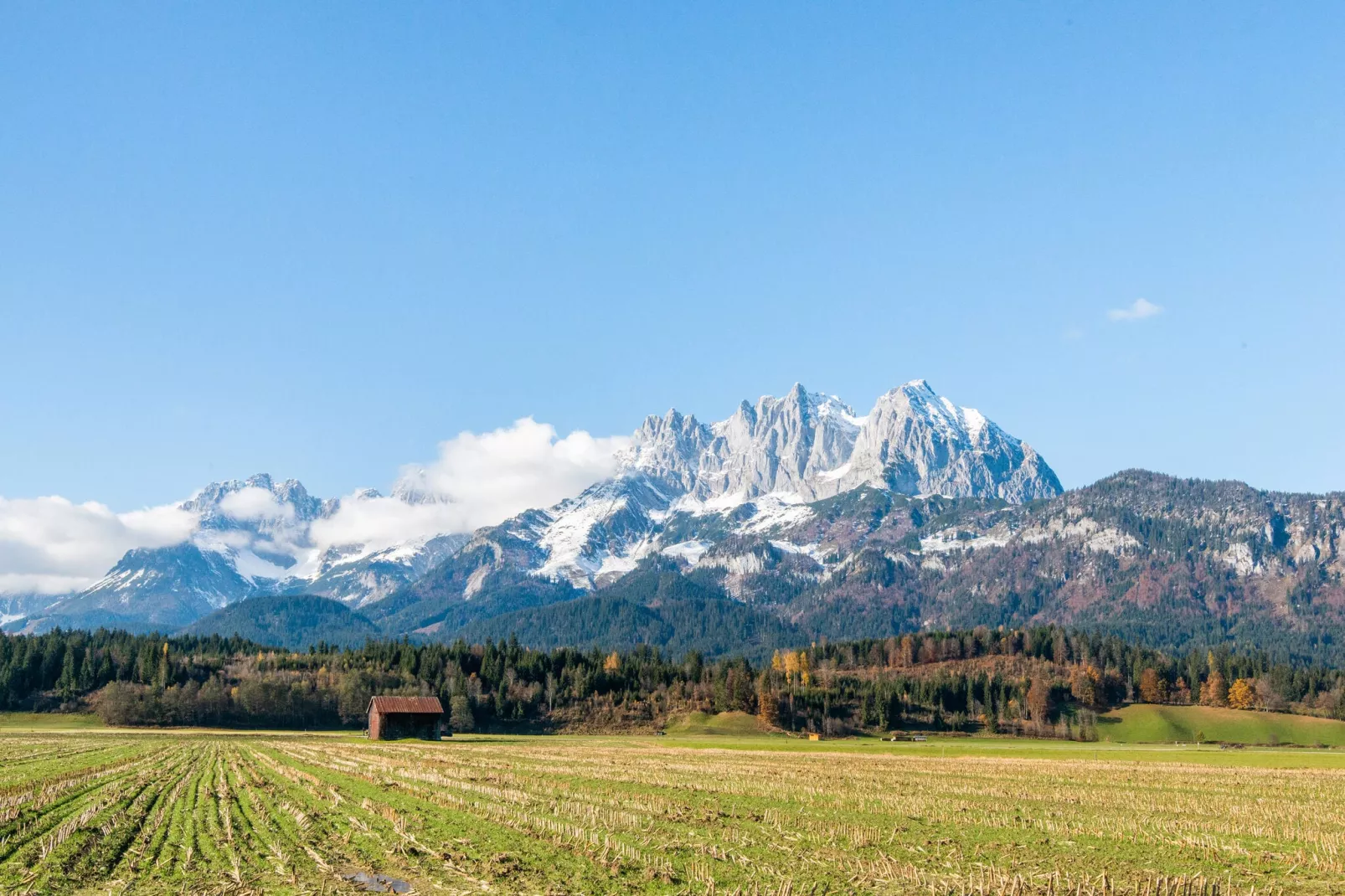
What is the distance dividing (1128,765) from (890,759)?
20.4 m

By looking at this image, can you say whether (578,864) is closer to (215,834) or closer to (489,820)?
(489,820)

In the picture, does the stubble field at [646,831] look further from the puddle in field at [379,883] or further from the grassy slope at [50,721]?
the grassy slope at [50,721]

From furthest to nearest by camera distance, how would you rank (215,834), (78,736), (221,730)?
(221,730) → (78,736) → (215,834)

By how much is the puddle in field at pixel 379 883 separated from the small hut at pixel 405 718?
112316mm

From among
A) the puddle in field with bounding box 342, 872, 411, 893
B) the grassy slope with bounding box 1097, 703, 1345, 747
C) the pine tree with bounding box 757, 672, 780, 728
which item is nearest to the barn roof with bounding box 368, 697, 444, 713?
the pine tree with bounding box 757, 672, 780, 728

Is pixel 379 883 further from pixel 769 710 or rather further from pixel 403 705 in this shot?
pixel 769 710

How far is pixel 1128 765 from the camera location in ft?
284

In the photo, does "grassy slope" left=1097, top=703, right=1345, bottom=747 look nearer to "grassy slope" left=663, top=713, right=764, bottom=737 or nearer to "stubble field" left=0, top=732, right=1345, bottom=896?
"grassy slope" left=663, top=713, right=764, bottom=737

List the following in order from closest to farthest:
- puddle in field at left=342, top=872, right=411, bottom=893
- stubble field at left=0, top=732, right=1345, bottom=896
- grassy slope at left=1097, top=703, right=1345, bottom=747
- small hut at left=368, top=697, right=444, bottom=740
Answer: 1. puddle in field at left=342, top=872, right=411, bottom=893
2. stubble field at left=0, top=732, right=1345, bottom=896
3. small hut at left=368, top=697, right=444, bottom=740
4. grassy slope at left=1097, top=703, right=1345, bottom=747

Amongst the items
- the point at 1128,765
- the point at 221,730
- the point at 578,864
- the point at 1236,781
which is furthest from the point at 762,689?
the point at 578,864

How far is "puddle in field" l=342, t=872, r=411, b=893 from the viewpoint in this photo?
26.8m

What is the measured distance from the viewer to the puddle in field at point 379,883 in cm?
2684

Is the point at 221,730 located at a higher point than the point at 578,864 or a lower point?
lower

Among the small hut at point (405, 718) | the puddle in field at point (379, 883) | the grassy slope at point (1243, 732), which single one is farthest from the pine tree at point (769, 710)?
the puddle in field at point (379, 883)
